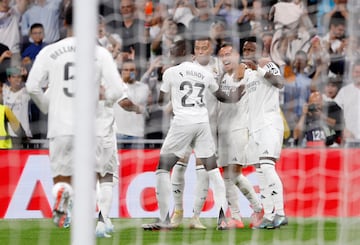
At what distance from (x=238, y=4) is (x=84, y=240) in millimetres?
6687

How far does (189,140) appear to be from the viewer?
10977 mm

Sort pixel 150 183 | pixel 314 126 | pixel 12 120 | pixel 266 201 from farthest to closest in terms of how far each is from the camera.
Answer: pixel 150 183 → pixel 314 126 → pixel 12 120 → pixel 266 201

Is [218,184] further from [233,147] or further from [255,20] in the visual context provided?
[255,20]

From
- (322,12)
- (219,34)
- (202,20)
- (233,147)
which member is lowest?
(233,147)

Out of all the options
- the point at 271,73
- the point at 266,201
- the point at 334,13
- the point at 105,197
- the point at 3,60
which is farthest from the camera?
the point at 334,13

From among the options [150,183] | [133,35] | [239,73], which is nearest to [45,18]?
[133,35]

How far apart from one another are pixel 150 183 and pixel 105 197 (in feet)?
8.91

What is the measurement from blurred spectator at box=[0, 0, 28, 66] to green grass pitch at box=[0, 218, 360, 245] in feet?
5.59

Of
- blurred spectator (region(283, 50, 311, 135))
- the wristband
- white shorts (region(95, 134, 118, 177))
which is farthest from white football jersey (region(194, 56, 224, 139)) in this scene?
white shorts (region(95, 134, 118, 177))

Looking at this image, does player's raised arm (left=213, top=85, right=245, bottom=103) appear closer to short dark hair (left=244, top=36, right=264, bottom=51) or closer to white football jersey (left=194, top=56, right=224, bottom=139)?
white football jersey (left=194, top=56, right=224, bottom=139)

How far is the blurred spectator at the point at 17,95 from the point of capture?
37.5ft

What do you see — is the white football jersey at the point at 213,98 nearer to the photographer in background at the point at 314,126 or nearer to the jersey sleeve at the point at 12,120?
the photographer in background at the point at 314,126

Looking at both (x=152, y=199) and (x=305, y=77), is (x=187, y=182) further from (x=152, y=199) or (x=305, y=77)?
(x=305, y=77)

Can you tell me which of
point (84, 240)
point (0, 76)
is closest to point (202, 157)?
point (0, 76)
